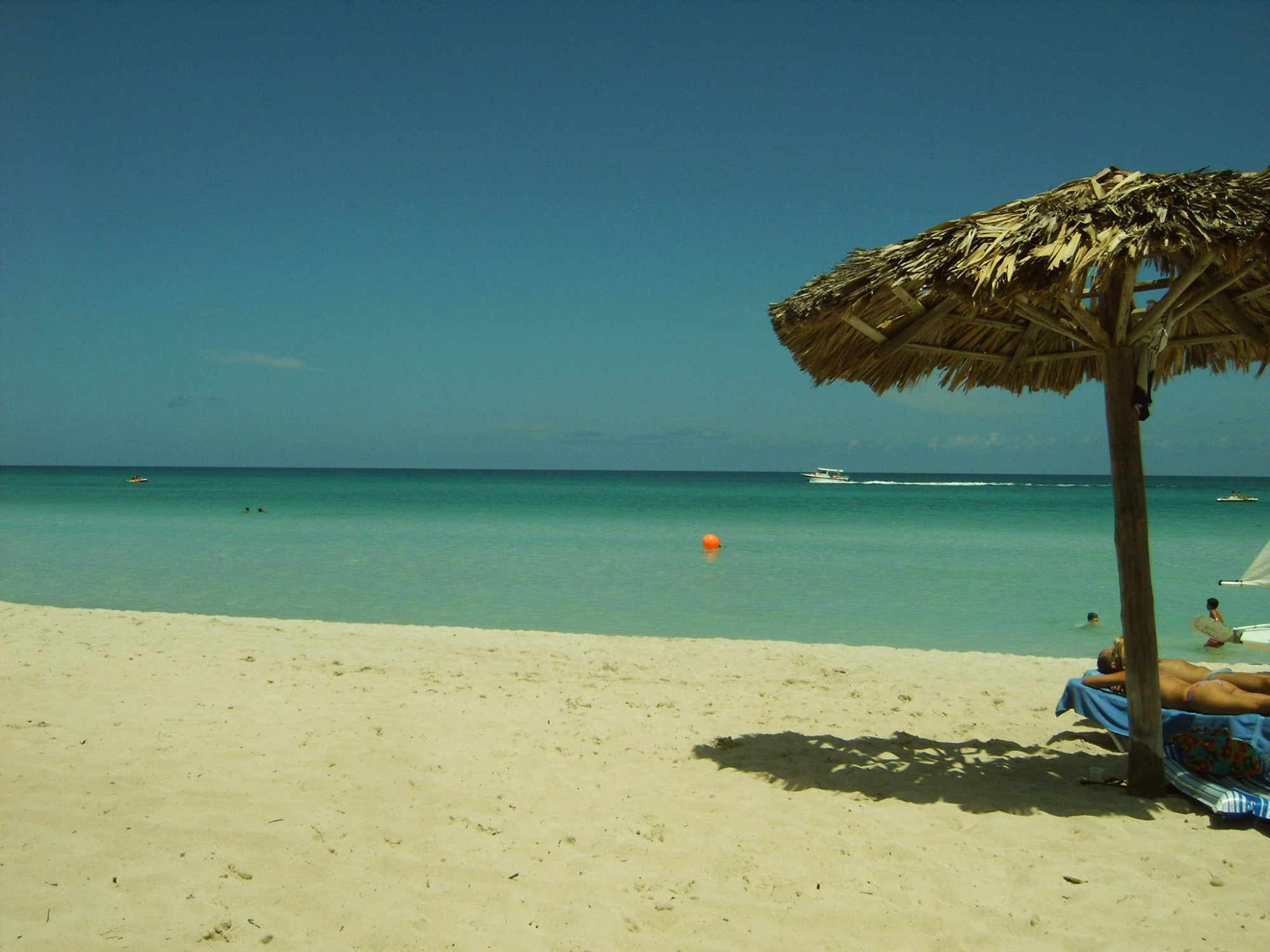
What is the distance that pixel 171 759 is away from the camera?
13.3 feet

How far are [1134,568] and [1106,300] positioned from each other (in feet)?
4.11

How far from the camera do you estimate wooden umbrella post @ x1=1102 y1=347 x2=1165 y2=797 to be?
3.63m

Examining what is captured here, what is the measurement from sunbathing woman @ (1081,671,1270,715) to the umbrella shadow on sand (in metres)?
0.49

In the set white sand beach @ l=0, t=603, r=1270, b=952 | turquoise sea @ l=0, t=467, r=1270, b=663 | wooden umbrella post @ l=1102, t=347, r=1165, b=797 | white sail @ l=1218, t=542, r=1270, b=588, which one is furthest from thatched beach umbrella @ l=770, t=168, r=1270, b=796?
white sail @ l=1218, t=542, r=1270, b=588

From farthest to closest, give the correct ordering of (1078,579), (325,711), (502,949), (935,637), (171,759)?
1. (1078,579)
2. (935,637)
3. (325,711)
4. (171,759)
5. (502,949)

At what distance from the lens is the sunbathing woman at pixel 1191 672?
14.6 feet

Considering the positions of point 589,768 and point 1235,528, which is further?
point 1235,528

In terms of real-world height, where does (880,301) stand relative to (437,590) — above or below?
above

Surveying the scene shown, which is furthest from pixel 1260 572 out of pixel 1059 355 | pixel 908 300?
pixel 908 300

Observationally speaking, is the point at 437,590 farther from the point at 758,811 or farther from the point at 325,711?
the point at 758,811

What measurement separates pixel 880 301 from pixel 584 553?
14.9m

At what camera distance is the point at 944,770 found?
427cm

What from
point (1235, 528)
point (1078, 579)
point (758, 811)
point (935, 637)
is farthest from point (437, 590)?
point (1235, 528)

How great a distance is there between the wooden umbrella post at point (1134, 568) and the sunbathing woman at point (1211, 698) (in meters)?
0.56
